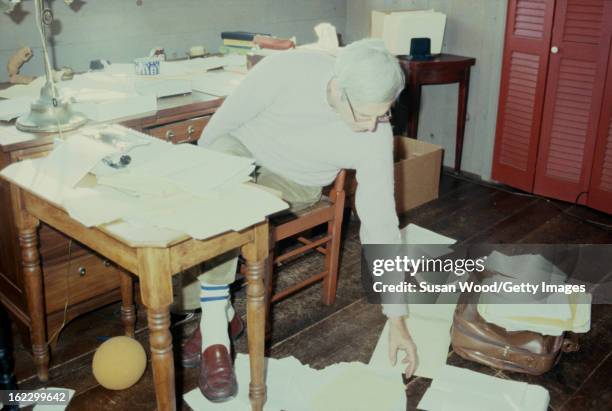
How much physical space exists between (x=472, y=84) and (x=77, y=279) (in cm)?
247

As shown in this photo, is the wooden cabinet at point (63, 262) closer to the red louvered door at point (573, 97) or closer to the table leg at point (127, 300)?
the table leg at point (127, 300)

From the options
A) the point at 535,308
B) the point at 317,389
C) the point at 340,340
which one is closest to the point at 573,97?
the point at 535,308

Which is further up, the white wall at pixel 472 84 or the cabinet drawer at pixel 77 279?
the white wall at pixel 472 84

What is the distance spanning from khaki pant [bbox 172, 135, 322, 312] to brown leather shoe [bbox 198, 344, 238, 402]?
19 cm

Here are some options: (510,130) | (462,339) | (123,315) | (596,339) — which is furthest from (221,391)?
(510,130)

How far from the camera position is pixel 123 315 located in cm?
209

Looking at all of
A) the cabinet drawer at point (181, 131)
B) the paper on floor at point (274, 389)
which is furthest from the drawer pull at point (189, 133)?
the paper on floor at point (274, 389)

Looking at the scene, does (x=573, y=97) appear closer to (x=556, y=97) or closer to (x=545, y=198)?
(x=556, y=97)

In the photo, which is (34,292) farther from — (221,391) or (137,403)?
(221,391)

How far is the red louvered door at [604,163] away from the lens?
115 inches

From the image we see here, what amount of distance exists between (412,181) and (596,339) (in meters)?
1.22

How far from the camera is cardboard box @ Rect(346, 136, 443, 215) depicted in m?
3.01

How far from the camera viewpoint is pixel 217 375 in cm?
173

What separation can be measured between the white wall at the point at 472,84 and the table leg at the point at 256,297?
7.75ft
